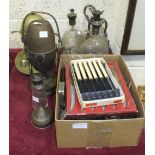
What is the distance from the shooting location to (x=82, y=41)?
4.10 feet

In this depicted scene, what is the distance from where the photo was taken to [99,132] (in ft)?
2.93

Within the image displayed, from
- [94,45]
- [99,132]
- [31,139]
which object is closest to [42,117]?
[31,139]

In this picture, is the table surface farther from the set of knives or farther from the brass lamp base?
the set of knives

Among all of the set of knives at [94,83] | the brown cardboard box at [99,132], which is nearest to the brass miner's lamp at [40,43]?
the set of knives at [94,83]

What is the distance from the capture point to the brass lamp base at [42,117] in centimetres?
99

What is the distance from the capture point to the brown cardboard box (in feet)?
2.82

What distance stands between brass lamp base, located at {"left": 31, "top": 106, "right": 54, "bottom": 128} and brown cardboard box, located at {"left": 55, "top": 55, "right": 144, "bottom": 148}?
10cm

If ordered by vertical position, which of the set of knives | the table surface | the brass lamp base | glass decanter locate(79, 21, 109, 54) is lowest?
the table surface

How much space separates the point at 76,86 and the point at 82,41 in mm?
363

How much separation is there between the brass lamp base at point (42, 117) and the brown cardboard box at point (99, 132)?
10cm

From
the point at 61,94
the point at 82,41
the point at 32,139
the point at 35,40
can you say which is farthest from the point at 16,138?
the point at 82,41

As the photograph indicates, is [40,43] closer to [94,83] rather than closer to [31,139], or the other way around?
[94,83]

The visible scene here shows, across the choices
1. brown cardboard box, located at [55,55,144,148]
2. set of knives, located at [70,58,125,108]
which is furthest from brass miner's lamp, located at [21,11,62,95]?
brown cardboard box, located at [55,55,144,148]
